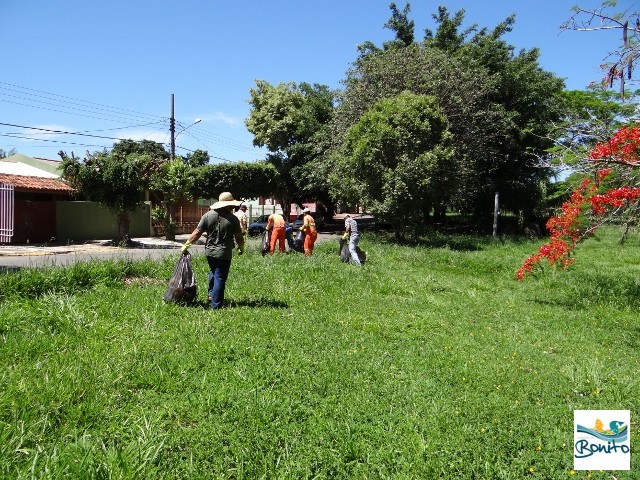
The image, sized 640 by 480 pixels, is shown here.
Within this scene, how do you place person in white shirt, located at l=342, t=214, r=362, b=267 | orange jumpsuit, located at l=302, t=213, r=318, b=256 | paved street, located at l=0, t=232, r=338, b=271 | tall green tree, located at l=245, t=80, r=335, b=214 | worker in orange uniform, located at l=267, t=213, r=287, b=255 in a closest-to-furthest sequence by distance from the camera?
person in white shirt, located at l=342, t=214, r=362, b=267 → worker in orange uniform, located at l=267, t=213, r=287, b=255 → orange jumpsuit, located at l=302, t=213, r=318, b=256 → paved street, located at l=0, t=232, r=338, b=271 → tall green tree, located at l=245, t=80, r=335, b=214

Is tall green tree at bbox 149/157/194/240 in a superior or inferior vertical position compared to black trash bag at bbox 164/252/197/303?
superior

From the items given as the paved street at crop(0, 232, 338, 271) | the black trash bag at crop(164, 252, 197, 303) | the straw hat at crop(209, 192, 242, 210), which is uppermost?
the straw hat at crop(209, 192, 242, 210)

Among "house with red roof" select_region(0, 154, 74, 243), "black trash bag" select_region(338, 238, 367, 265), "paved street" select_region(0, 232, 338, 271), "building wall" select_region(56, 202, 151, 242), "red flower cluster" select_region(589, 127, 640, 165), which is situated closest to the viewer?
"red flower cluster" select_region(589, 127, 640, 165)

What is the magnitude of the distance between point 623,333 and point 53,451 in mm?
7082

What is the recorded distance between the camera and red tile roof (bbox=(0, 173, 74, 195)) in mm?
19859

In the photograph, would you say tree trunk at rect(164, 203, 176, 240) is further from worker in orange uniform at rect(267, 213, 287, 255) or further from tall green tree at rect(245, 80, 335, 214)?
worker in orange uniform at rect(267, 213, 287, 255)

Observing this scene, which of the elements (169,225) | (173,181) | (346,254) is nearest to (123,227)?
(173,181)

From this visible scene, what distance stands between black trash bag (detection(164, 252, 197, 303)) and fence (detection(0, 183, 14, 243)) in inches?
341

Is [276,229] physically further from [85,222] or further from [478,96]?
[85,222]

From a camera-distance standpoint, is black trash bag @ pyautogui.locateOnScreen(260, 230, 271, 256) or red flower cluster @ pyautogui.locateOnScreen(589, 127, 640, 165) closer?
red flower cluster @ pyautogui.locateOnScreen(589, 127, 640, 165)

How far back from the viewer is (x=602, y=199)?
8227mm

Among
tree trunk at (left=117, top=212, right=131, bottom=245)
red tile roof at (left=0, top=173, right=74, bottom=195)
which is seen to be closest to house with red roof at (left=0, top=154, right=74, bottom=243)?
red tile roof at (left=0, top=173, right=74, bottom=195)

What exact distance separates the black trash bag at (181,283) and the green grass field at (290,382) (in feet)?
0.57

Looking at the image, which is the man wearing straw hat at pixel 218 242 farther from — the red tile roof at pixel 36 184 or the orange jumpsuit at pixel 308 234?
the red tile roof at pixel 36 184
